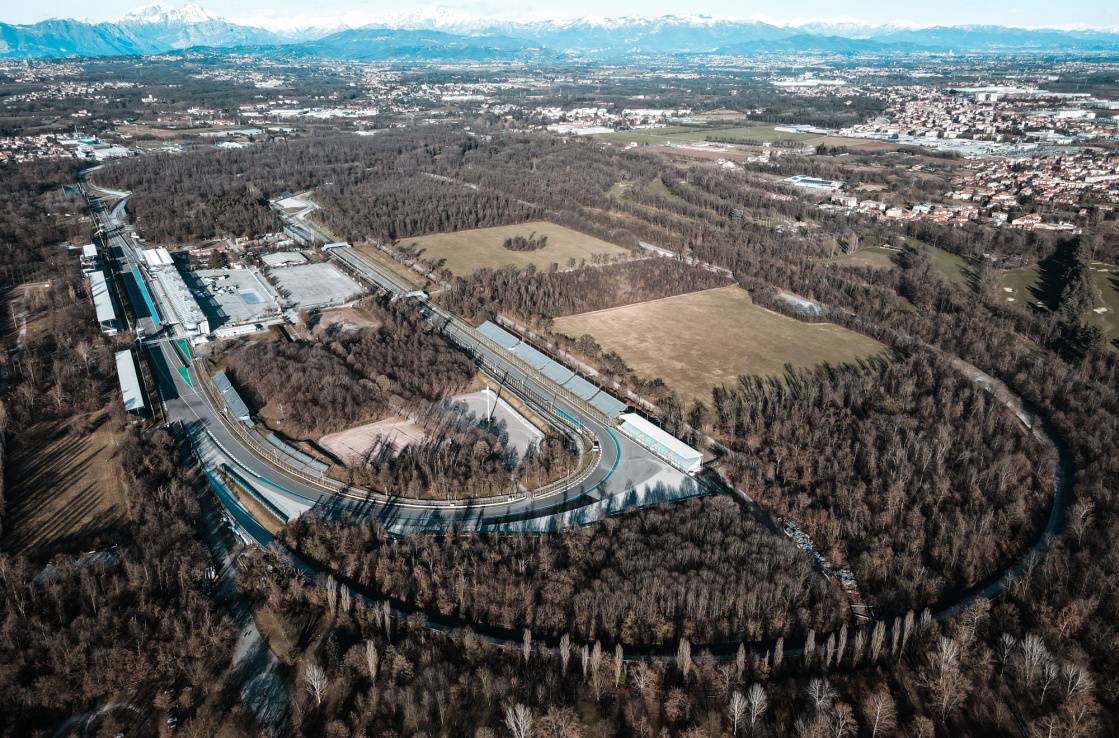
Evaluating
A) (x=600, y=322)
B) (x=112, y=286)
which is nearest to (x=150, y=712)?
(x=600, y=322)

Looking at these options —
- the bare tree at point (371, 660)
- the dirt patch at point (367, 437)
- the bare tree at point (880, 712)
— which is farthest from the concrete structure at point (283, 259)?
→ the bare tree at point (880, 712)

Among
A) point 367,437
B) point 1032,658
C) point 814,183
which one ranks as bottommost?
point 367,437

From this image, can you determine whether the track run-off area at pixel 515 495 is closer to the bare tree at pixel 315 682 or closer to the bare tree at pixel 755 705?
the bare tree at pixel 755 705

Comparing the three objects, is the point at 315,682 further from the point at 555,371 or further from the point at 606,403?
the point at 555,371

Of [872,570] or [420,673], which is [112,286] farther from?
[872,570]

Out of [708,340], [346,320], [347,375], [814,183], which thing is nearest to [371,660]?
[347,375]

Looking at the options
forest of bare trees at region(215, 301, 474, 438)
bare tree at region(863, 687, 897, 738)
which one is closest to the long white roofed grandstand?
forest of bare trees at region(215, 301, 474, 438)
